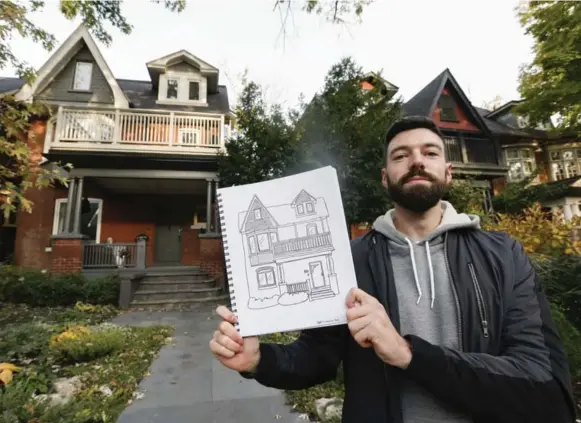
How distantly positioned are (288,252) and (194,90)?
1424cm

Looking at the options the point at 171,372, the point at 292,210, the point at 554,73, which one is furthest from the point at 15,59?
the point at 554,73

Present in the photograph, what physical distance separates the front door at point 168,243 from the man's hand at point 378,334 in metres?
13.3

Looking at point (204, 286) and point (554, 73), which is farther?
point (554, 73)

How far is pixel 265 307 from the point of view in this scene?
1.11 m

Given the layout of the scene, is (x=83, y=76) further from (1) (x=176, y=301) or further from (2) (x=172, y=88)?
(1) (x=176, y=301)

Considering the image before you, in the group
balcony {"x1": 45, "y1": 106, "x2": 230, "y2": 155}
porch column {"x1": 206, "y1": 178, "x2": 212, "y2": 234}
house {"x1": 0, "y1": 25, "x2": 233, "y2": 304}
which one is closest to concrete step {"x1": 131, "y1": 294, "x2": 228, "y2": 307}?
house {"x1": 0, "y1": 25, "x2": 233, "y2": 304}

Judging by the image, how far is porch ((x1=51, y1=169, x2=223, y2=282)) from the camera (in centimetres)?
955

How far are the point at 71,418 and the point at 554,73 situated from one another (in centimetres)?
1677

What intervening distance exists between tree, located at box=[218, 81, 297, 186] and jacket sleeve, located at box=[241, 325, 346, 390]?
25.1ft

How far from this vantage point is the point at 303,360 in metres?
1.21

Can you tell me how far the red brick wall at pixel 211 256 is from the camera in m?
9.89

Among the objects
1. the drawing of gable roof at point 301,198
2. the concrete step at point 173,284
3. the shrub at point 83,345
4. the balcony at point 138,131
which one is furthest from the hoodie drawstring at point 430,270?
the balcony at point 138,131

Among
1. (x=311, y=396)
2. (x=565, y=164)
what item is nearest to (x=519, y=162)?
(x=565, y=164)

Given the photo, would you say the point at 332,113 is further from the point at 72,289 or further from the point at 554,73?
the point at 554,73
